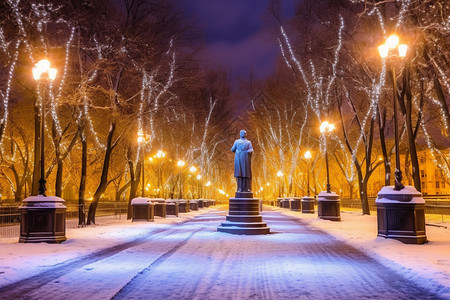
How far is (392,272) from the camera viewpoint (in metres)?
9.26

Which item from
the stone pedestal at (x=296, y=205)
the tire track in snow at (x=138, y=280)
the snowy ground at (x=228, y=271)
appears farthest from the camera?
the stone pedestal at (x=296, y=205)

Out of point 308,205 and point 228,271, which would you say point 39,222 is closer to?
point 228,271

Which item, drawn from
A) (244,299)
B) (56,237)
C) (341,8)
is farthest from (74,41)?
(244,299)

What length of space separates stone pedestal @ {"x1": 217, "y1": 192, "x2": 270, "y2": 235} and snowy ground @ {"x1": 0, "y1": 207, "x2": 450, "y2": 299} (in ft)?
15.6

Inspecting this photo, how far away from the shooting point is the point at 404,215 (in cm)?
1368

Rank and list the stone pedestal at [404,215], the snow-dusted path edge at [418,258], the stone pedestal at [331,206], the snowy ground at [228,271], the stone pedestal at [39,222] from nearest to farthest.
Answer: the snowy ground at [228,271], the snow-dusted path edge at [418,258], the stone pedestal at [404,215], the stone pedestal at [39,222], the stone pedestal at [331,206]

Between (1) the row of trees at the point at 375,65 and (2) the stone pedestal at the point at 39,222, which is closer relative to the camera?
(2) the stone pedestal at the point at 39,222

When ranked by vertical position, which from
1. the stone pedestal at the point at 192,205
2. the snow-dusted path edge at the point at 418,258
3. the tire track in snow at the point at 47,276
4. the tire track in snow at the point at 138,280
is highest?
the stone pedestal at the point at 192,205

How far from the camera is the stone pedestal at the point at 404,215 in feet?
44.3

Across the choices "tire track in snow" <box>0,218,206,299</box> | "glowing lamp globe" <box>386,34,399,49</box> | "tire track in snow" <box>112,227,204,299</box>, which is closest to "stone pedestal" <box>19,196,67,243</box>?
"tire track in snow" <box>0,218,206,299</box>

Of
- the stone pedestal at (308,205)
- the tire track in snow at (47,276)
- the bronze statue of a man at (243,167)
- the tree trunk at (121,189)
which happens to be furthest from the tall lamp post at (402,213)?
the tree trunk at (121,189)

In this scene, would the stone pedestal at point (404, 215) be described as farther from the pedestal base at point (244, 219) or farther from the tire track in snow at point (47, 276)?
the tire track in snow at point (47, 276)

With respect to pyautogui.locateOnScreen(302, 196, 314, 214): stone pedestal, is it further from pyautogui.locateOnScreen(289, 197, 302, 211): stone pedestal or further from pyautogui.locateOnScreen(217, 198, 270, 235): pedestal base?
pyautogui.locateOnScreen(217, 198, 270, 235): pedestal base

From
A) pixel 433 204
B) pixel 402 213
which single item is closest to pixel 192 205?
pixel 433 204
